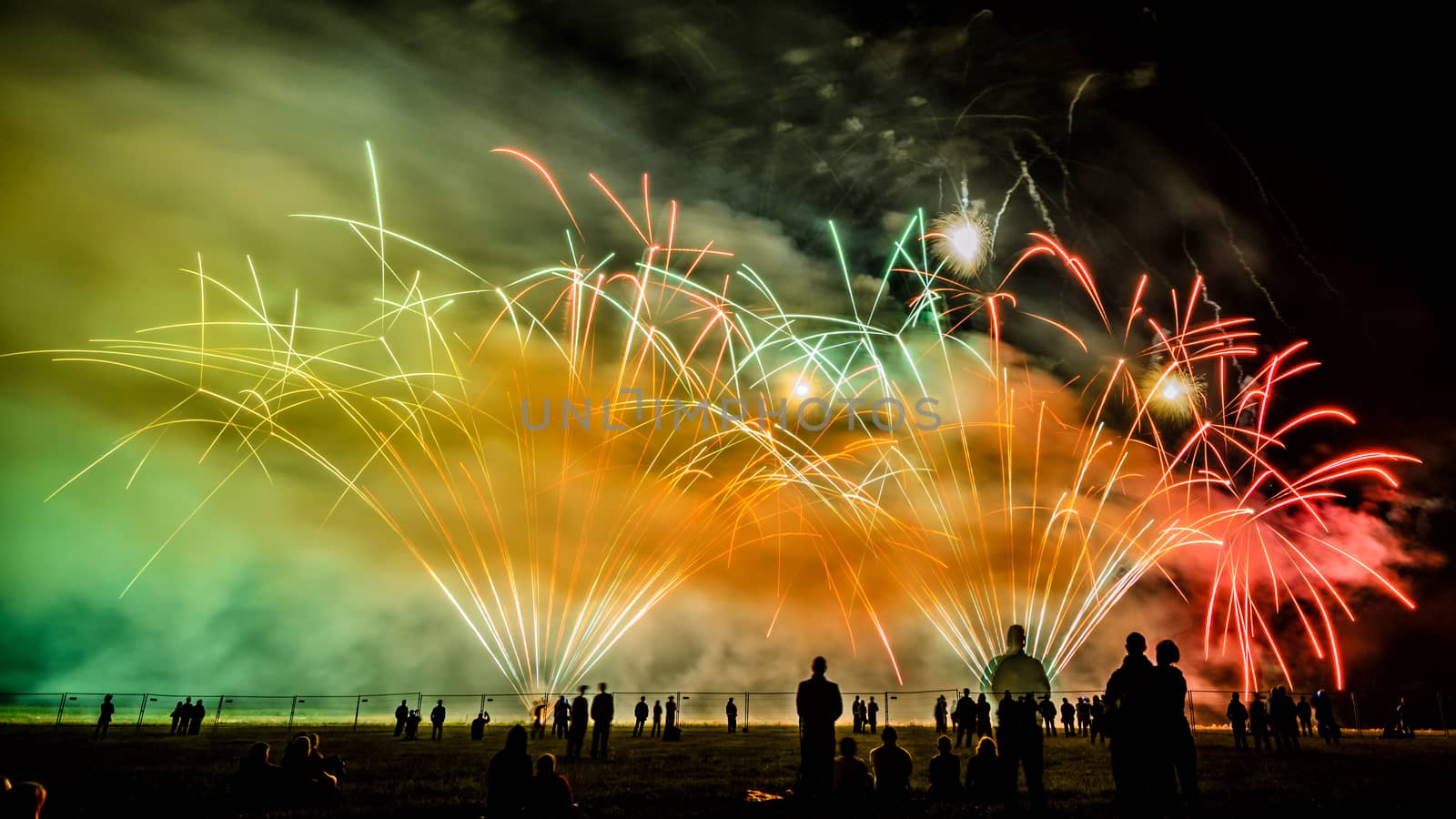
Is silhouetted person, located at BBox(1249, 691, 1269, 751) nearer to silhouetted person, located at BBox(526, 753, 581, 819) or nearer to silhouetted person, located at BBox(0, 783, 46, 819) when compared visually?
silhouetted person, located at BBox(526, 753, 581, 819)

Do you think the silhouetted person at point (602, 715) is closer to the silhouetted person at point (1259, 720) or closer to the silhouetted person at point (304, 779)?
the silhouetted person at point (304, 779)

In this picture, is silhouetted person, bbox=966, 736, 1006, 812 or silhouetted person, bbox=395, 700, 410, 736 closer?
silhouetted person, bbox=966, 736, 1006, 812

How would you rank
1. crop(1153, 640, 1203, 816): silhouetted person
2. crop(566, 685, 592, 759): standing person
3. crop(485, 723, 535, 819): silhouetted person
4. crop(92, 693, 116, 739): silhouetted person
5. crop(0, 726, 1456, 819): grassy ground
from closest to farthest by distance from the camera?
crop(1153, 640, 1203, 816): silhouetted person
crop(485, 723, 535, 819): silhouetted person
crop(0, 726, 1456, 819): grassy ground
crop(566, 685, 592, 759): standing person
crop(92, 693, 116, 739): silhouetted person

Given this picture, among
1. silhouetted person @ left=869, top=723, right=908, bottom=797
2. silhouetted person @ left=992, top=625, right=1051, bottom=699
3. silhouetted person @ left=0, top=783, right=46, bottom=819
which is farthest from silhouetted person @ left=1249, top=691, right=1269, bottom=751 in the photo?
silhouetted person @ left=0, top=783, right=46, bottom=819

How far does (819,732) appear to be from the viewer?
11273 millimetres

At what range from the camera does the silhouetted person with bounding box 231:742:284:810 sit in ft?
36.3

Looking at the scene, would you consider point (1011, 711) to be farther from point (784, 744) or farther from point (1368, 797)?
point (784, 744)

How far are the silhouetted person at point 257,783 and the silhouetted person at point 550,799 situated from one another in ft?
14.7

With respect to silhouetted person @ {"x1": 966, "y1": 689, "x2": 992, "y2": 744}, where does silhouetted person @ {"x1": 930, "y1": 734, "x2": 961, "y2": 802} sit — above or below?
above

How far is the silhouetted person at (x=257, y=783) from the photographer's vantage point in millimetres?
11078

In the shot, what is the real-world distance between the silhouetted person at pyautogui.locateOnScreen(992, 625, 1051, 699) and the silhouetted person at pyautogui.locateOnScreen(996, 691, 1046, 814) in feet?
53.5

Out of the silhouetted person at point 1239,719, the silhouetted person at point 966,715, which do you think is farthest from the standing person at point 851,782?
the silhouetted person at point 1239,719

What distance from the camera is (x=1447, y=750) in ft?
79.3

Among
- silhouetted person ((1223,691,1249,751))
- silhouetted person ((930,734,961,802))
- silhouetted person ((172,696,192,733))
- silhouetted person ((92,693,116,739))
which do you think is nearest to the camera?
silhouetted person ((930,734,961,802))
